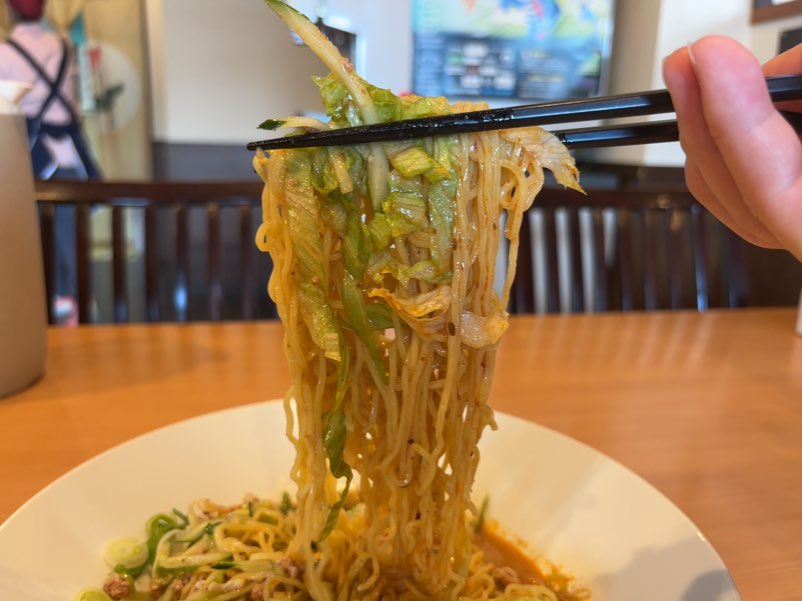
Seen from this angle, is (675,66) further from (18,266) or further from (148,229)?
(148,229)

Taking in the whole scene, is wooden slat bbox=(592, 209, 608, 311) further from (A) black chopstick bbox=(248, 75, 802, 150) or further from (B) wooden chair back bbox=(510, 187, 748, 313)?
(A) black chopstick bbox=(248, 75, 802, 150)

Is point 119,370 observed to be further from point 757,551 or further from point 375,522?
point 757,551

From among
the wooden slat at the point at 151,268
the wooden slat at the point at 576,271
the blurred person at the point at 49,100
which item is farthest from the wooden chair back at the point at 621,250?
the blurred person at the point at 49,100

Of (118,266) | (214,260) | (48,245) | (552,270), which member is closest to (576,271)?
(552,270)

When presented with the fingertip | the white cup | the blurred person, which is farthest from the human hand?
the blurred person

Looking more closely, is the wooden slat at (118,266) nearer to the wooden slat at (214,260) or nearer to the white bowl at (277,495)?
the wooden slat at (214,260)

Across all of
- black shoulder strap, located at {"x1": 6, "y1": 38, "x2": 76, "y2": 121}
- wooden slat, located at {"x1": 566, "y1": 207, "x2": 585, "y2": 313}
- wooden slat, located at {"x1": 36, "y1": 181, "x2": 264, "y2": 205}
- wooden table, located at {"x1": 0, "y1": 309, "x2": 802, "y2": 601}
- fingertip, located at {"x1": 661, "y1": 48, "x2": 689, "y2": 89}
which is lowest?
wooden table, located at {"x1": 0, "y1": 309, "x2": 802, "y2": 601}

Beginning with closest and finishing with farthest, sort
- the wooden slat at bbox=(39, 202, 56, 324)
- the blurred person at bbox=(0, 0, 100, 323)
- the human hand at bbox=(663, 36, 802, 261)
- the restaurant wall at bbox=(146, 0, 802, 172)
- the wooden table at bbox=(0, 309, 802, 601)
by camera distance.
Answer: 1. the human hand at bbox=(663, 36, 802, 261)
2. the wooden table at bbox=(0, 309, 802, 601)
3. the wooden slat at bbox=(39, 202, 56, 324)
4. the restaurant wall at bbox=(146, 0, 802, 172)
5. the blurred person at bbox=(0, 0, 100, 323)
